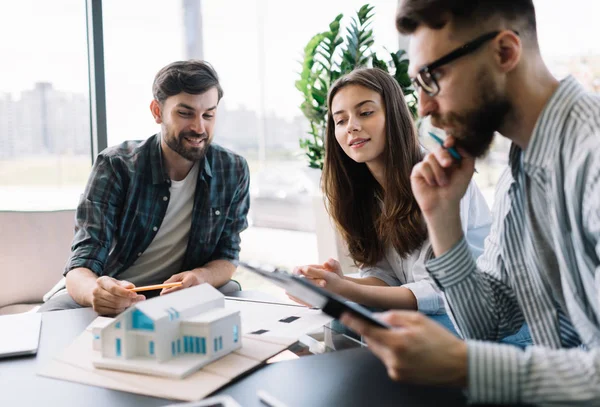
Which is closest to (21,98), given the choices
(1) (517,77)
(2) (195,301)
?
(2) (195,301)

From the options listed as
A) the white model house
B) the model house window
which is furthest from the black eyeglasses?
the model house window

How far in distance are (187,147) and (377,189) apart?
30.0 inches

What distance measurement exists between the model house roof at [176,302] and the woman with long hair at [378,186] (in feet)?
2.75

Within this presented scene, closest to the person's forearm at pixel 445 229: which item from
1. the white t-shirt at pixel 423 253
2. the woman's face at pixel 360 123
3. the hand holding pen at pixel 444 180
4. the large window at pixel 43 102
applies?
the hand holding pen at pixel 444 180

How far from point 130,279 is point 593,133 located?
1.74 metres

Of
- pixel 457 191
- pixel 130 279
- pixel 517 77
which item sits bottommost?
pixel 130 279

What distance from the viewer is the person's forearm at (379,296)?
1.60 m

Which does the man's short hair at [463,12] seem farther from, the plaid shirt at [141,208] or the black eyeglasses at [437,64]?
the plaid shirt at [141,208]

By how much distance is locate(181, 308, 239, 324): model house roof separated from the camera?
1045mm

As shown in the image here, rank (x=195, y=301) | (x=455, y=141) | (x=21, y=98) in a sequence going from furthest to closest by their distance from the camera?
(x=21, y=98), (x=455, y=141), (x=195, y=301)

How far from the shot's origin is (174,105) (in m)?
2.30

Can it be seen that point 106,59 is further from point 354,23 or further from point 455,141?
point 455,141

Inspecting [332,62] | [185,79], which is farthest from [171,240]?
[332,62]

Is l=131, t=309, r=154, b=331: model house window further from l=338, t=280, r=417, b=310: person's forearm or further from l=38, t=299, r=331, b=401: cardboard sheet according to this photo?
l=338, t=280, r=417, b=310: person's forearm
